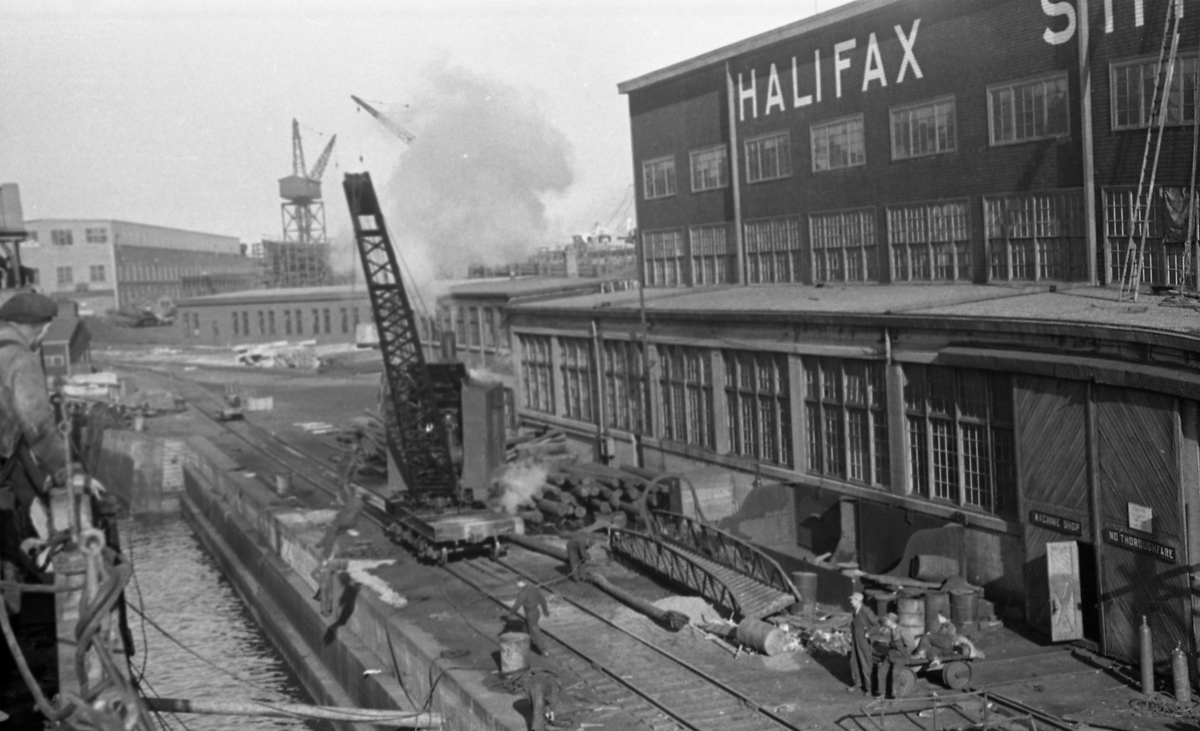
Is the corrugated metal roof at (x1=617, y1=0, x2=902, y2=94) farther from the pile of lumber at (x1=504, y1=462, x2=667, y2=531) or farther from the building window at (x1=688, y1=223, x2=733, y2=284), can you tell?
the pile of lumber at (x1=504, y1=462, x2=667, y2=531)

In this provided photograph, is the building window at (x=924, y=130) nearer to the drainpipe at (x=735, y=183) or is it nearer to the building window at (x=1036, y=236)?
the building window at (x=1036, y=236)

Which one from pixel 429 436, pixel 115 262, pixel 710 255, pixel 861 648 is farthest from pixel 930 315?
pixel 115 262

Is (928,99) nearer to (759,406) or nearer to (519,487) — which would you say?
(759,406)

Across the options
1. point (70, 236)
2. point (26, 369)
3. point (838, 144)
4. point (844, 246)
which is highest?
point (70, 236)

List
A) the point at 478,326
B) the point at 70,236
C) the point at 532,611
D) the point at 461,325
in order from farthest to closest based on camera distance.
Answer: the point at 70,236 → the point at 461,325 → the point at 478,326 → the point at 532,611

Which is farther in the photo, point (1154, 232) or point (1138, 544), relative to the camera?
point (1154, 232)

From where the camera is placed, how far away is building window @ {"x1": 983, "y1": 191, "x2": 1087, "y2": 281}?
1039 inches

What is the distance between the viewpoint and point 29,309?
14727 millimetres

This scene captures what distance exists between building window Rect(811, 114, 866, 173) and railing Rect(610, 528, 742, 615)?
1236cm

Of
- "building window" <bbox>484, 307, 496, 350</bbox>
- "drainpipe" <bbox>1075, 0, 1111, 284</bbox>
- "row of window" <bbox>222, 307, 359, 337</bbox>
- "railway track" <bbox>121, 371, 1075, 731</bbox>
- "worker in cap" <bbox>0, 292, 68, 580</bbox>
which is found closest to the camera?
"worker in cap" <bbox>0, 292, 68, 580</bbox>

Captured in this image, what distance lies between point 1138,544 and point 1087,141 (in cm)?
1023

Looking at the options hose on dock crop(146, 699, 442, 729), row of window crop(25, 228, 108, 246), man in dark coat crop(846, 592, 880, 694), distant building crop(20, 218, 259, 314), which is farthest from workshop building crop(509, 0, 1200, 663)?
row of window crop(25, 228, 108, 246)

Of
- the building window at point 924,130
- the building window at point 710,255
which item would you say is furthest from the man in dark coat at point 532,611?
the building window at point 710,255

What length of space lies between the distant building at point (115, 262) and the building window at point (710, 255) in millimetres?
74683
